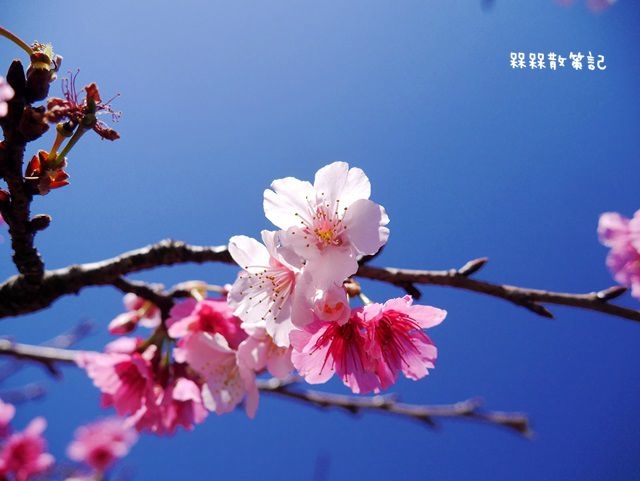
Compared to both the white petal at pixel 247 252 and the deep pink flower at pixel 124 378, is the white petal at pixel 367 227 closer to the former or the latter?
the white petal at pixel 247 252

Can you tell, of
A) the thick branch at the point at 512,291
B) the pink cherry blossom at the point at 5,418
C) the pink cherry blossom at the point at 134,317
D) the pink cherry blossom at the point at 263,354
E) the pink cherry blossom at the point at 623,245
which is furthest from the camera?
the pink cherry blossom at the point at 5,418

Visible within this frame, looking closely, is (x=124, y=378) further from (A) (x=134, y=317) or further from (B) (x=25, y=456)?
(B) (x=25, y=456)

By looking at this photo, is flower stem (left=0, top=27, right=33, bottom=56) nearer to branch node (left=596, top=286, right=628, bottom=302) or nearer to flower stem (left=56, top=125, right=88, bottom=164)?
flower stem (left=56, top=125, right=88, bottom=164)

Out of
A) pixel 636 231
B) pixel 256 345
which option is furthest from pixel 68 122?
pixel 636 231

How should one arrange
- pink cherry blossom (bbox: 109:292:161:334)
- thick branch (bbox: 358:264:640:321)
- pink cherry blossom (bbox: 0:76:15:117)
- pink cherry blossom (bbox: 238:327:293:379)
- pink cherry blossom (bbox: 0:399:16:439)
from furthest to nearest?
1. pink cherry blossom (bbox: 0:399:16:439)
2. pink cherry blossom (bbox: 109:292:161:334)
3. pink cherry blossom (bbox: 238:327:293:379)
4. thick branch (bbox: 358:264:640:321)
5. pink cherry blossom (bbox: 0:76:15:117)

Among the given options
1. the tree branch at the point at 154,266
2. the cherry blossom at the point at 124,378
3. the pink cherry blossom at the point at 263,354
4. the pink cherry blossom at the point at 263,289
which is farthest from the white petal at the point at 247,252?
the cherry blossom at the point at 124,378

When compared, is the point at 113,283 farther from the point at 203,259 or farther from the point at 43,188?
the point at 43,188

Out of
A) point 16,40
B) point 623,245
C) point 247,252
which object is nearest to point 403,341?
point 247,252

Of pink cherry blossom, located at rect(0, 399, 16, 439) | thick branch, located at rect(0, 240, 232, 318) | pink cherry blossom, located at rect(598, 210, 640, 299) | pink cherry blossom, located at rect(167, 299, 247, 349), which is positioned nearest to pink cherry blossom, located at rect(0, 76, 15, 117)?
thick branch, located at rect(0, 240, 232, 318)
